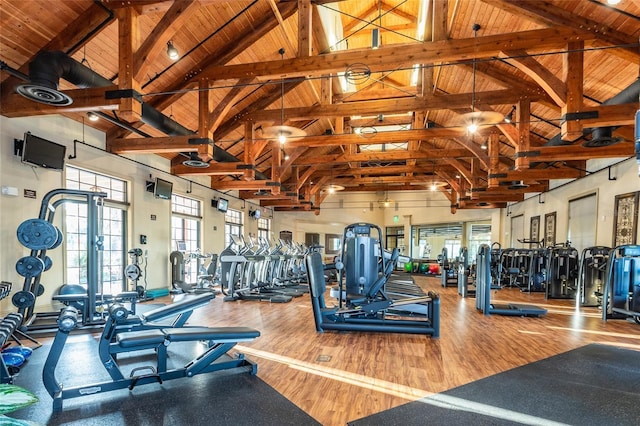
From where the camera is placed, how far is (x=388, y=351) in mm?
3908

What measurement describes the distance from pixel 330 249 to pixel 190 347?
49.3 feet

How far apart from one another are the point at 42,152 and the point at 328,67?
4808mm

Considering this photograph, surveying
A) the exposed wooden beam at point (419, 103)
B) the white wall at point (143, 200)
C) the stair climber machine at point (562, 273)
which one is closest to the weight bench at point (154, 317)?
the white wall at point (143, 200)

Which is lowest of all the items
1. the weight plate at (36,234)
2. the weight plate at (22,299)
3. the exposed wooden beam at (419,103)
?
the weight plate at (22,299)

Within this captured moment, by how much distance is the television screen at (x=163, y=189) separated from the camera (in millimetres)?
8208

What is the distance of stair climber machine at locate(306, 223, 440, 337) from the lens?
14.9 feet

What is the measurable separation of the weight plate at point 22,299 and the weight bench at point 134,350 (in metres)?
2.40

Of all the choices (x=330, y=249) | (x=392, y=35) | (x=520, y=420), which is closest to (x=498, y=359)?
(x=520, y=420)

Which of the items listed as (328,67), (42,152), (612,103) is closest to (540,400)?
(612,103)

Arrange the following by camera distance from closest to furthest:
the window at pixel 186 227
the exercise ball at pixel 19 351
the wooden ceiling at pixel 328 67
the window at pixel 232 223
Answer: the exercise ball at pixel 19 351
the wooden ceiling at pixel 328 67
the window at pixel 186 227
the window at pixel 232 223

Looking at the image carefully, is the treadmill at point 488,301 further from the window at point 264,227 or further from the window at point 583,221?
the window at point 264,227

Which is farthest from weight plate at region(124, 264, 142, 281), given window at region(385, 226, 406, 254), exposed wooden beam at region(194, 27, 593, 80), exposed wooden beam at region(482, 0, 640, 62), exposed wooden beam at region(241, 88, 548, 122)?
window at region(385, 226, 406, 254)

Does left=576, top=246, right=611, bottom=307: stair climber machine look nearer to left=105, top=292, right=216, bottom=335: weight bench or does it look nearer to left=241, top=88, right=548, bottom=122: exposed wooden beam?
left=241, top=88, right=548, bottom=122: exposed wooden beam

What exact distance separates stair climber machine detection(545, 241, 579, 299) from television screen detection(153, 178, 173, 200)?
9.48 meters
